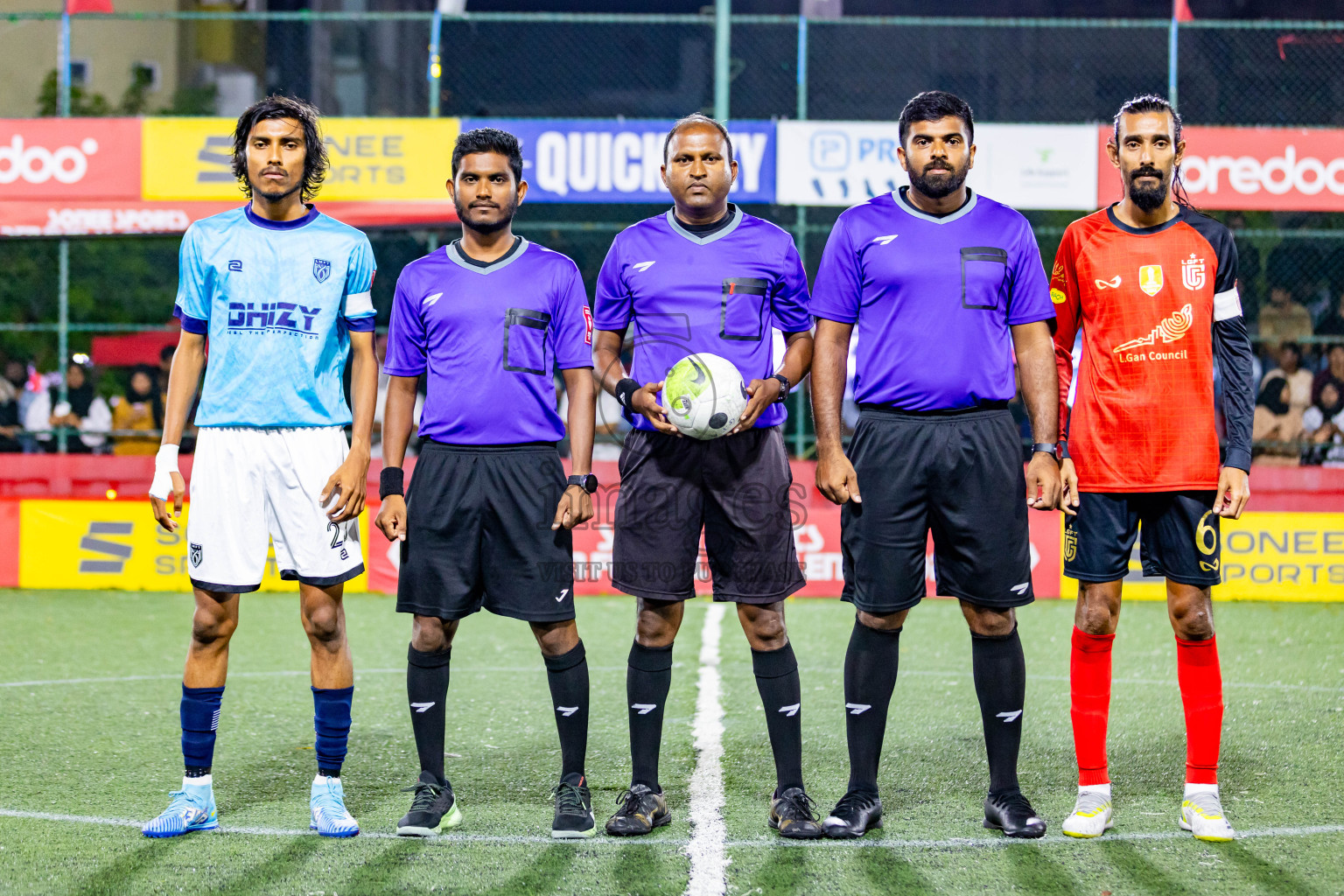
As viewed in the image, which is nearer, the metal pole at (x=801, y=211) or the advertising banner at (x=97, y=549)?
the advertising banner at (x=97, y=549)

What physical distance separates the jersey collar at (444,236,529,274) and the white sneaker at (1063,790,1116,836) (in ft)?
8.10

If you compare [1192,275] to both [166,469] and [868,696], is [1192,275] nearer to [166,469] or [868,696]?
[868,696]

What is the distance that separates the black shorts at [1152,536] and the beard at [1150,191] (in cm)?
92

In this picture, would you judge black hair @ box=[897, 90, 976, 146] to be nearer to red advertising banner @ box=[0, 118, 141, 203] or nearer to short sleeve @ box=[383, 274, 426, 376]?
short sleeve @ box=[383, 274, 426, 376]

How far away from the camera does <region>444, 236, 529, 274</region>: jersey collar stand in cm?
416

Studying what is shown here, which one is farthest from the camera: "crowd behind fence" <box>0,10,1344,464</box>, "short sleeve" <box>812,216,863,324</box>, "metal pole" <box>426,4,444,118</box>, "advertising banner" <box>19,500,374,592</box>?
"crowd behind fence" <box>0,10,1344,464</box>

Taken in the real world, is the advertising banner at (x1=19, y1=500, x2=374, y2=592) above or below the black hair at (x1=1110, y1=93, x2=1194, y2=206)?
below

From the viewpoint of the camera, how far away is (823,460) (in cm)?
409

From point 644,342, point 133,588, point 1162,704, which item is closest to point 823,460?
point 644,342

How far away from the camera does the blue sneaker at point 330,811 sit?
4059mm

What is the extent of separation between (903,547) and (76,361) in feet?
39.0

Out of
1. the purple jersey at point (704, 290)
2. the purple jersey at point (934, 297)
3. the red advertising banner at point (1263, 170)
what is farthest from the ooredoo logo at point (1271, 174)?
the purple jersey at point (704, 290)

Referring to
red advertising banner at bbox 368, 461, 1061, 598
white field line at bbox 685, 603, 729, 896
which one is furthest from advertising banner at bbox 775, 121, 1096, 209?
white field line at bbox 685, 603, 729, 896

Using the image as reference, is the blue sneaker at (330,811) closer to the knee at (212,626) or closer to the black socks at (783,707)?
the knee at (212,626)
